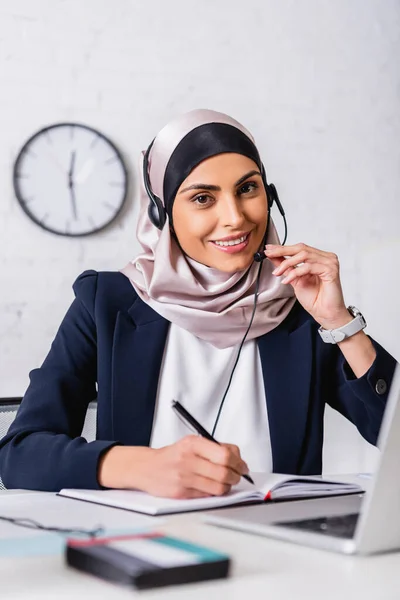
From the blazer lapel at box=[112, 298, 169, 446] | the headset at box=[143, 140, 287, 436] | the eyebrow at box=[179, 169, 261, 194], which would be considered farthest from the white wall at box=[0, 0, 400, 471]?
the blazer lapel at box=[112, 298, 169, 446]

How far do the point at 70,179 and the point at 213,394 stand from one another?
1430 millimetres

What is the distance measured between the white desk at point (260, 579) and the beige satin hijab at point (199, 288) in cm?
87

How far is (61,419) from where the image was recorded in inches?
53.8

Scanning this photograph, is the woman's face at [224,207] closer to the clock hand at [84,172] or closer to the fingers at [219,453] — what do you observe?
the fingers at [219,453]

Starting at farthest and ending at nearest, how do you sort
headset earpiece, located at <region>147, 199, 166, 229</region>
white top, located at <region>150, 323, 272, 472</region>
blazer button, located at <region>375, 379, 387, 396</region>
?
headset earpiece, located at <region>147, 199, 166, 229</region> → white top, located at <region>150, 323, 272, 472</region> → blazer button, located at <region>375, 379, 387, 396</region>

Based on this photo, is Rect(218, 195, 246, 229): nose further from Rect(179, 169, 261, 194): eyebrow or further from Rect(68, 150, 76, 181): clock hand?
Rect(68, 150, 76, 181): clock hand

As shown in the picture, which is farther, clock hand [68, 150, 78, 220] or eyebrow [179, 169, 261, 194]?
clock hand [68, 150, 78, 220]

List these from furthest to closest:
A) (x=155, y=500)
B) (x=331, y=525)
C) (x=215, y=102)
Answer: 1. (x=215, y=102)
2. (x=155, y=500)
3. (x=331, y=525)

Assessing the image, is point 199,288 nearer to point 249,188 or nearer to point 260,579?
point 249,188

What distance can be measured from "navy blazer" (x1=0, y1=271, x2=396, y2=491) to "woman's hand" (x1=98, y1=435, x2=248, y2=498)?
12.8 inches

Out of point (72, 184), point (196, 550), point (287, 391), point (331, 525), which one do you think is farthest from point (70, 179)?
point (196, 550)

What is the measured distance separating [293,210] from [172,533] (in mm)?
2383

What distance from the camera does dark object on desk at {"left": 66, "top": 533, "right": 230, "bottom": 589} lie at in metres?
0.51

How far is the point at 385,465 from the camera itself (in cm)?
60
